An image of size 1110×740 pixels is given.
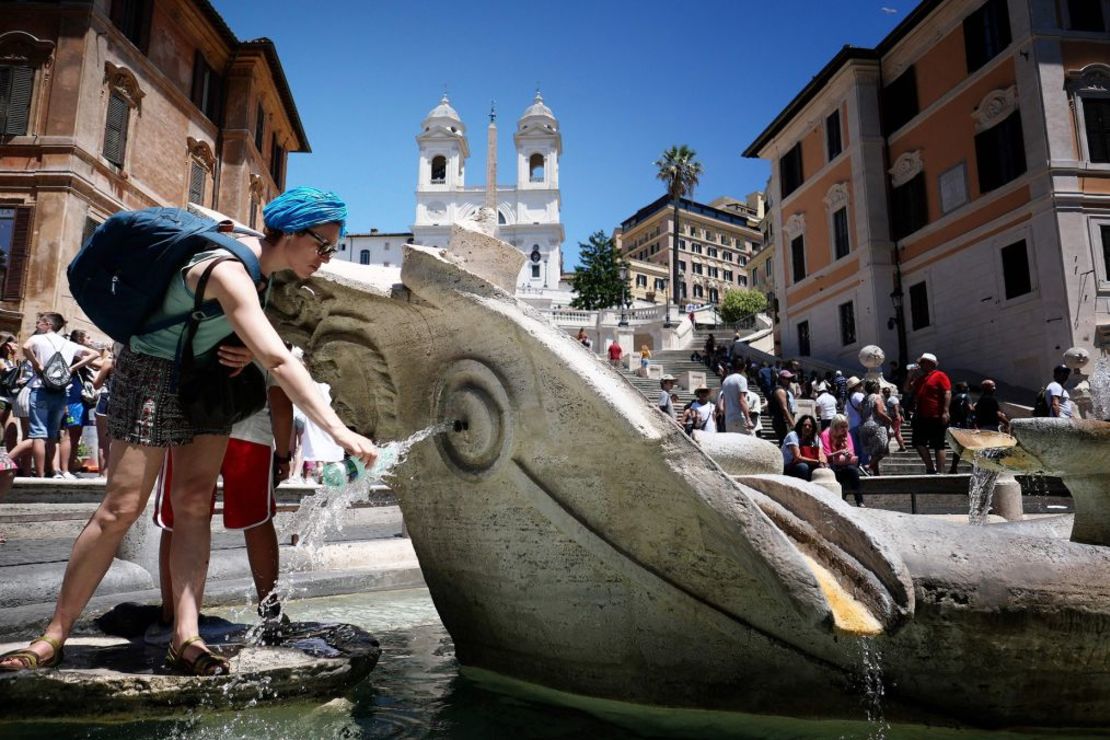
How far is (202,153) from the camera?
2191 centimetres

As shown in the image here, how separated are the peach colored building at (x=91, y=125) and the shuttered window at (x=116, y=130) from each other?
0.03m

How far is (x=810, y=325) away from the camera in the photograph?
2672 cm

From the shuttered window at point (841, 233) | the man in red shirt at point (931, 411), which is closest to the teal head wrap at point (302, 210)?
the man in red shirt at point (931, 411)

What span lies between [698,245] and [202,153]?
71079 millimetres

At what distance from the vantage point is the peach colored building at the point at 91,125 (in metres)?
16.2

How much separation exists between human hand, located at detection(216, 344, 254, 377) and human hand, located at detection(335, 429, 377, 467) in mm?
561

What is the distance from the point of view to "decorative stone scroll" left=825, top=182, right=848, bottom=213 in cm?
2441

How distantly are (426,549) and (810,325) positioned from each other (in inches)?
1028

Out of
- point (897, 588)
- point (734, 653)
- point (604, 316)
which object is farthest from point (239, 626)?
point (604, 316)

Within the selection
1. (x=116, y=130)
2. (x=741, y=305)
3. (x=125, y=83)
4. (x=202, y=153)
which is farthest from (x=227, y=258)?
(x=741, y=305)

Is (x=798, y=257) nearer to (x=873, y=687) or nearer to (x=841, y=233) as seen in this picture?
(x=841, y=233)

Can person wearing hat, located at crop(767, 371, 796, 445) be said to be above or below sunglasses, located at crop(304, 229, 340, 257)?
above

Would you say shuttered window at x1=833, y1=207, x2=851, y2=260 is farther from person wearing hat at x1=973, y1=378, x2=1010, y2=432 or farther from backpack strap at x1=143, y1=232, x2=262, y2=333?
backpack strap at x1=143, y1=232, x2=262, y2=333

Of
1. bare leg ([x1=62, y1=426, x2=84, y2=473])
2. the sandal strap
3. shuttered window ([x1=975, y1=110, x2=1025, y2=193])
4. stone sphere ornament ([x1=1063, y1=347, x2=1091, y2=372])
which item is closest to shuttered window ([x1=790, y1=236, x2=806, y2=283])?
shuttered window ([x1=975, y1=110, x2=1025, y2=193])
